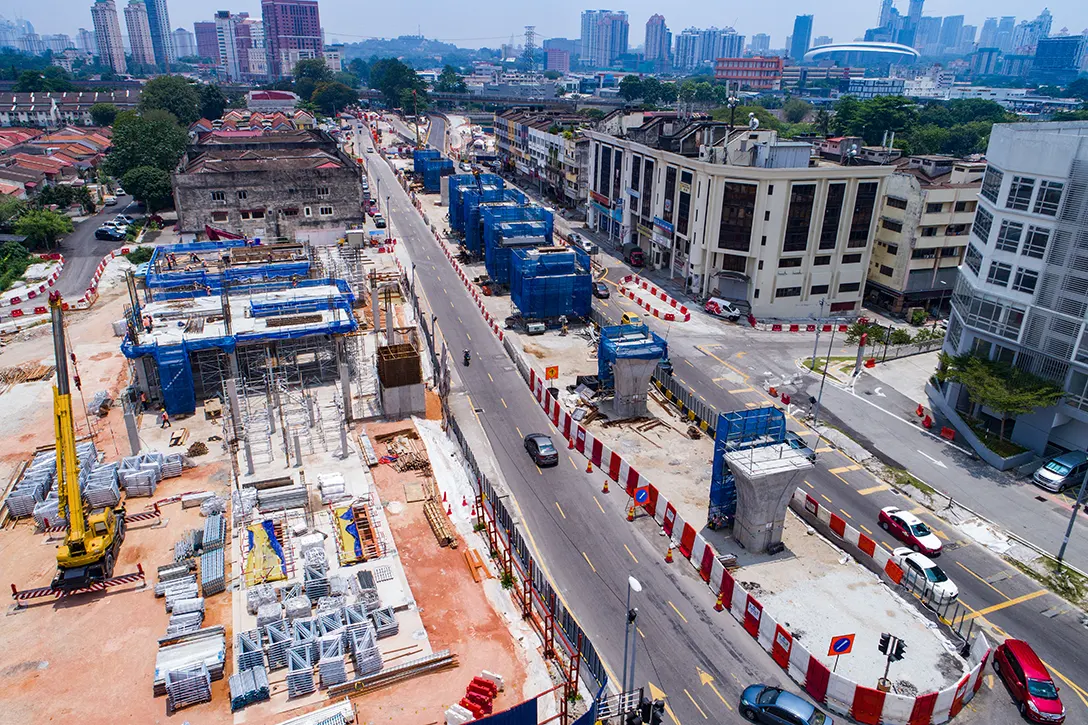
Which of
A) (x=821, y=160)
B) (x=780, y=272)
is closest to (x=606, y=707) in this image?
(x=780, y=272)

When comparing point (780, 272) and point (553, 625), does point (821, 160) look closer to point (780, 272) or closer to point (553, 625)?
point (780, 272)

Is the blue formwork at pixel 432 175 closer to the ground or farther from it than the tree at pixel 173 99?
closer to the ground

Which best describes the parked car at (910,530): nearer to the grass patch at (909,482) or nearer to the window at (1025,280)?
the grass patch at (909,482)

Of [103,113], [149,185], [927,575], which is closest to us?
[927,575]

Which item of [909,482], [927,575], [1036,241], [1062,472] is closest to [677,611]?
[927,575]

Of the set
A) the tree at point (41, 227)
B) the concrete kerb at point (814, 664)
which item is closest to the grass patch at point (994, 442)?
the concrete kerb at point (814, 664)

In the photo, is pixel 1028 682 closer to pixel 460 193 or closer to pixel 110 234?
pixel 460 193
